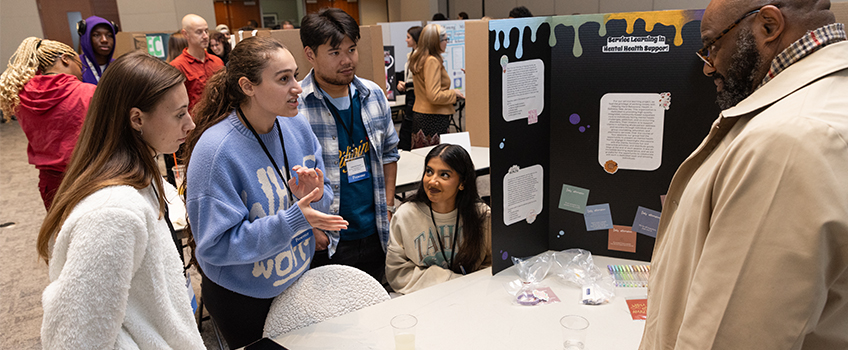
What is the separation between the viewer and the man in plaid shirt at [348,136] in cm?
204

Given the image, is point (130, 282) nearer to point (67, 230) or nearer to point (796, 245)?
point (67, 230)

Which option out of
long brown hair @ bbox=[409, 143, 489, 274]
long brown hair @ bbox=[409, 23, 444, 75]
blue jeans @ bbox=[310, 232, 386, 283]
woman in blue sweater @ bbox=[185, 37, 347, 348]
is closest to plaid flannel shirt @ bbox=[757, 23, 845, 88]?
woman in blue sweater @ bbox=[185, 37, 347, 348]

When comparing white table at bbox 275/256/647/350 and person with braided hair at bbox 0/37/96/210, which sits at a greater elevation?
person with braided hair at bbox 0/37/96/210

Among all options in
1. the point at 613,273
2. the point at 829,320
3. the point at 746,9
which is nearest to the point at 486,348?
the point at 613,273

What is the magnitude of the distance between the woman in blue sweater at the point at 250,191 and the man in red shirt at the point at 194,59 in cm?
314

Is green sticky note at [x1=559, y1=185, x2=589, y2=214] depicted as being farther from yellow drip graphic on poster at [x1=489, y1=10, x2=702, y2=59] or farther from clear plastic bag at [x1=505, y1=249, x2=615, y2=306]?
yellow drip graphic on poster at [x1=489, y1=10, x2=702, y2=59]

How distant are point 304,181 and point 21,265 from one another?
346 centimetres

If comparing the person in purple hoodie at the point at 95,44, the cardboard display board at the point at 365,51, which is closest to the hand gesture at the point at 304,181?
the cardboard display board at the point at 365,51

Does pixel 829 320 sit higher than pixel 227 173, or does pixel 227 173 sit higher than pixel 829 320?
pixel 227 173

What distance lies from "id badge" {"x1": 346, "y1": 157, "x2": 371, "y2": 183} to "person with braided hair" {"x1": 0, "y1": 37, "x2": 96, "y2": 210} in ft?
5.37

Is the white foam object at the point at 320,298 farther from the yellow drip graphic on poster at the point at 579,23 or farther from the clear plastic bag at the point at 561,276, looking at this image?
the yellow drip graphic on poster at the point at 579,23

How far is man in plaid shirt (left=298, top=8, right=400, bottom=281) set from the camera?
2.04 m

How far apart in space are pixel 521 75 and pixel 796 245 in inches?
45.5

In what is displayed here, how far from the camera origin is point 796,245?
2.32 feet
